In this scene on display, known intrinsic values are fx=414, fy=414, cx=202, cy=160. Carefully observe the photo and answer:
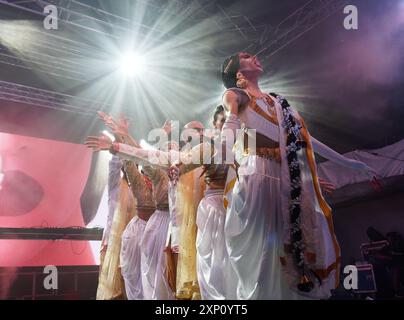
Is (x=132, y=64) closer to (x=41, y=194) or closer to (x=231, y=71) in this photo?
(x=41, y=194)

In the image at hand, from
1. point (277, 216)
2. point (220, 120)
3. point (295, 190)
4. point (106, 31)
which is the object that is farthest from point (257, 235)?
point (106, 31)

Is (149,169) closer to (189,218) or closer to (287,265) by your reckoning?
(189,218)

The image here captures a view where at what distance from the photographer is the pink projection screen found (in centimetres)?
820

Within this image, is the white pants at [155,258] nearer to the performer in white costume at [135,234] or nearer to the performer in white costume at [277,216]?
the performer in white costume at [135,234]

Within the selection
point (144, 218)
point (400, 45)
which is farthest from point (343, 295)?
point (144, 218)

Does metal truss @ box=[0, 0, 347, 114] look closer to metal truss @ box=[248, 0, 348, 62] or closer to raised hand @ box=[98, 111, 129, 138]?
metal truss @ box=[248, 0, 348, 62]

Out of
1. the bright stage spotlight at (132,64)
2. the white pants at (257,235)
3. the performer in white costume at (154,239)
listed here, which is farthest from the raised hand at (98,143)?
the bright stage spotlight at (132,64)

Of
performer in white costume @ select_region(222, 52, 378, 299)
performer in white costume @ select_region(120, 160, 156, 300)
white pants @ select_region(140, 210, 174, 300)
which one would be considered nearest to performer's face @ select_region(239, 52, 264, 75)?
performer in white costume @ select_region(222, 52, 378, 299)

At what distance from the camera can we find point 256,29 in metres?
7.49

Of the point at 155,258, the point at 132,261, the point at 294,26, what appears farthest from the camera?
the point at 294,26

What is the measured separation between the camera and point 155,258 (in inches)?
164

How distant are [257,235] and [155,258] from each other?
1924 millimetres

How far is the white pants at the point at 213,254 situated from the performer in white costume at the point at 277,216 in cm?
35
